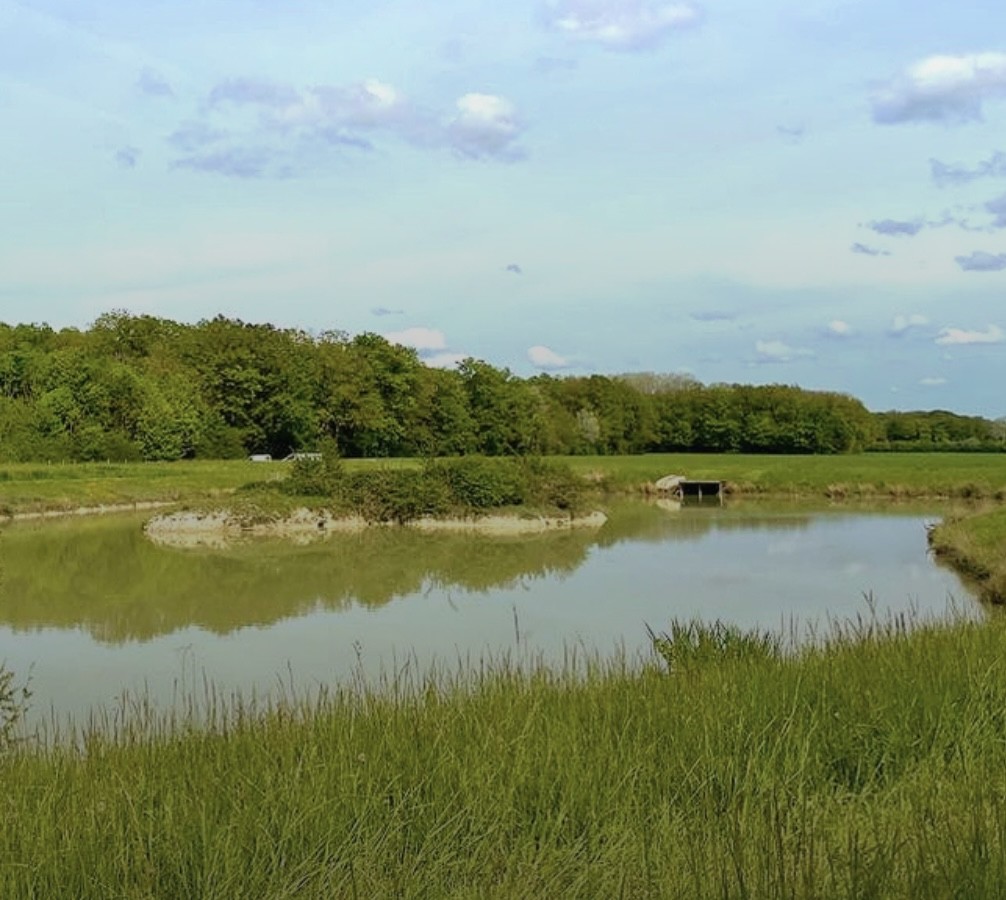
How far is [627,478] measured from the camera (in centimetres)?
5112

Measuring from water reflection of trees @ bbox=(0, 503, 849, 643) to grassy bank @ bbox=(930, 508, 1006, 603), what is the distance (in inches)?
249

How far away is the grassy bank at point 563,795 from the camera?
3.16 meters

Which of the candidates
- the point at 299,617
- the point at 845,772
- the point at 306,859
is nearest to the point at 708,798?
the point at 845,772

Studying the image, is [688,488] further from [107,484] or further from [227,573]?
[227,573]

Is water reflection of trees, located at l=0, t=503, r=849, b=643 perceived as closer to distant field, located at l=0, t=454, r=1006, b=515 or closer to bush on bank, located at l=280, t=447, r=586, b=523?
bush on bank, located at l=280, t=447, r=586, b=523

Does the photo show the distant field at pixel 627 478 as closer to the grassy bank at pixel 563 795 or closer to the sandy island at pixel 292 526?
the sandy island at pixel 292 526

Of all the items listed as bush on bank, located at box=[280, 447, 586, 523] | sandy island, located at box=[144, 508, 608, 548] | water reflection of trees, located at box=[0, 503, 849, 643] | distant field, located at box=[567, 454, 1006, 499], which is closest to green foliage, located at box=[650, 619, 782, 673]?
water reflection of trees, located at box=[0, 503, 849, 643]

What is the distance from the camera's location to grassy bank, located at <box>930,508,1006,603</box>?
53.0 ft

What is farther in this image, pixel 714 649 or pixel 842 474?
pixel 842 474

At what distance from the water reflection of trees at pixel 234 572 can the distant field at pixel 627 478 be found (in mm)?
5716

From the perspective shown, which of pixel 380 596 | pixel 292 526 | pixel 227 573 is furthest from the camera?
pixel 292 526

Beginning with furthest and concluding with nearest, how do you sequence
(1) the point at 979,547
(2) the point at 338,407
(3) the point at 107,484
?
(2) the point at 338,407 → (3) the point at 107,484 → (1) the point at 979,547

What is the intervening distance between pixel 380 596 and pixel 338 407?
4651 centimetres

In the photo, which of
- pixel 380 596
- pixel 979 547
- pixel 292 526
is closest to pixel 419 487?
pixel 292 526
